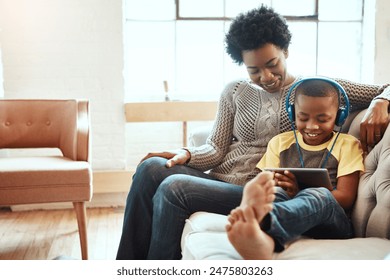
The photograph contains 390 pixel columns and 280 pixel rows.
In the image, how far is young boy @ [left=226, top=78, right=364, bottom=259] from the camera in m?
1.00

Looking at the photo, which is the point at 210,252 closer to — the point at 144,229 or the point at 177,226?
the point at 177,226

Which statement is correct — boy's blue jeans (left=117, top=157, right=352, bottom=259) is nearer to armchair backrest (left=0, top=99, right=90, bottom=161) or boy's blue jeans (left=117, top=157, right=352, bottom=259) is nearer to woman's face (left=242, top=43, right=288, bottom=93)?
woman's face (left=242, top=43, right=288, bottom=93)

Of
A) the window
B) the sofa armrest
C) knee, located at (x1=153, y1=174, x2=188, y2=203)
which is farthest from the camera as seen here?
the window

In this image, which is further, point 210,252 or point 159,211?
point 159,211

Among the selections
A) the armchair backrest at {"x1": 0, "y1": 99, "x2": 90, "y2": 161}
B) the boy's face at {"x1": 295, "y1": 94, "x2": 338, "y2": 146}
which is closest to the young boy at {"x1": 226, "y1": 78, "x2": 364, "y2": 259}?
the boy's face at {"x1": 295, "y1": 94, "x2": 338, "y2": 146}

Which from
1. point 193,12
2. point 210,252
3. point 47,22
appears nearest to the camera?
point 210,252

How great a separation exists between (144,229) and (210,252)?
37 centimetres

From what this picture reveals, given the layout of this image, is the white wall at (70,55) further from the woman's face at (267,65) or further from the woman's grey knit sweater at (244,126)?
the woman's face at (267,65)

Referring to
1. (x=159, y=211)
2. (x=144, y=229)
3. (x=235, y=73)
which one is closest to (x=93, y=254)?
(x=144, y=229)

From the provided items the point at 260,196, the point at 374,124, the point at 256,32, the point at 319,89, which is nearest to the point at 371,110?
the point at 374,124

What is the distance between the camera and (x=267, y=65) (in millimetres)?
1519

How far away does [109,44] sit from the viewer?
113 inches

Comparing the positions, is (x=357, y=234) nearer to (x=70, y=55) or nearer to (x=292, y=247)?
(x=292, y=247)

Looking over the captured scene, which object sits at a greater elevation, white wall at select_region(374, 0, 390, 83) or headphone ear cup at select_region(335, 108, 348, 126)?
white wall at select_region(374, 0, 390, 83)
